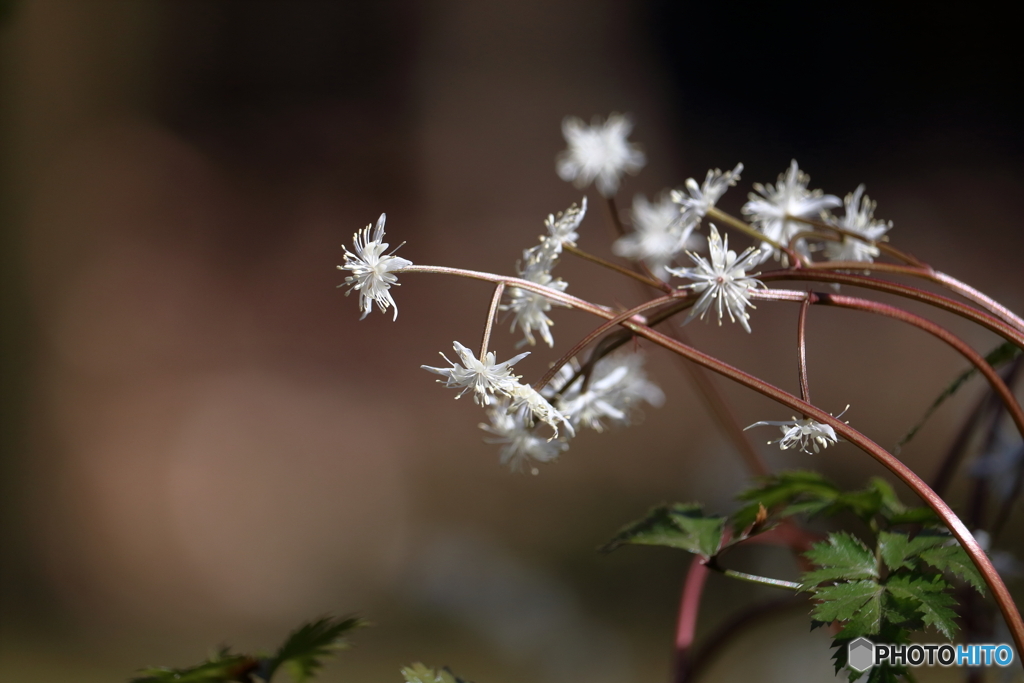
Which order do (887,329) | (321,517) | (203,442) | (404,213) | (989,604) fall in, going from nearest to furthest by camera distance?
(989,604) → (321,517) → (203,442) → (887,329) → (404,213)

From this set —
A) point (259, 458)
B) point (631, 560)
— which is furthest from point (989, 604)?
point (259, 458)

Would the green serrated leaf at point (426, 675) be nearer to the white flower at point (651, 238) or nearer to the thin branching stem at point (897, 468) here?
the thin branching stem at point (897, 468)

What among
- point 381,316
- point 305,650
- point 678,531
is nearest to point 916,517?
point 678,531

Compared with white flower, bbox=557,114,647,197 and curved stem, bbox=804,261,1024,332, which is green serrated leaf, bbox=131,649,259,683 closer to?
curved stem, bbox=804,261,1024,332

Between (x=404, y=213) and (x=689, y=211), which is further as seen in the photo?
(x=404, y=213)

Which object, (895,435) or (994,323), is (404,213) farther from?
(994,323)

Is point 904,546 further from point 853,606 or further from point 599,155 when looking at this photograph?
point 599,155

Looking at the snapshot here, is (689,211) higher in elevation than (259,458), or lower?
lower

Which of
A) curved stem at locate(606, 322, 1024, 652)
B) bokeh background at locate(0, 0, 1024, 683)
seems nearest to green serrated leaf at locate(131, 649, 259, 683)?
curved stem at locate(606, 322, 1024, 652)
